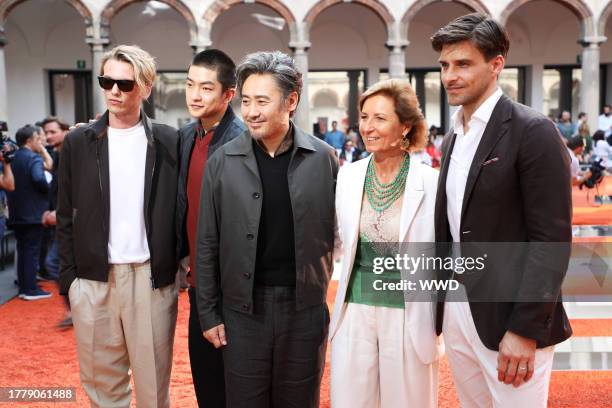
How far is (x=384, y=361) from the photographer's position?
2.57 m

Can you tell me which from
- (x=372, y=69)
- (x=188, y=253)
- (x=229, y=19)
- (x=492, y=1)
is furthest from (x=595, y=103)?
(x=188, y=253)

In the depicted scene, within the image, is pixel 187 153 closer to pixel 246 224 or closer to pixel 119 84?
pixel 119 84

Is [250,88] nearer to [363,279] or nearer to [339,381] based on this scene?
[363,279]

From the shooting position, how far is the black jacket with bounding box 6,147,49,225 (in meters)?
7.51

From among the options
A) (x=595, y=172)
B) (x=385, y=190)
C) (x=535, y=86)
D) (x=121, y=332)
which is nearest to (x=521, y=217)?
(x=385, y=190)

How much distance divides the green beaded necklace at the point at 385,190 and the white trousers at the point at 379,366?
430 mm

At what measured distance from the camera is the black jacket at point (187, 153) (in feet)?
10.4

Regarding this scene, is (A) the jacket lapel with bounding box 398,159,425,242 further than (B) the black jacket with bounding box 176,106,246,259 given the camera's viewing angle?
No

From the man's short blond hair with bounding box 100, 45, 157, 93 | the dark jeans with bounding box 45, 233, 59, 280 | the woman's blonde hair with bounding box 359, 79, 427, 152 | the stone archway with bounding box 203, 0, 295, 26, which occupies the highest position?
the stone archway with bounding box 203, 0, 295, 26

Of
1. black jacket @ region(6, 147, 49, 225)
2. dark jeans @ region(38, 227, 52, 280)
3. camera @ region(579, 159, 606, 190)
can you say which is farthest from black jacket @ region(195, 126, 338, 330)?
camera @ region(579, 159, 606, 190)

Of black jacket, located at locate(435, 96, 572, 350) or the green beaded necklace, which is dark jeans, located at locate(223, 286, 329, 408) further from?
black jacket, located at locate(435, 96, 572, 350)

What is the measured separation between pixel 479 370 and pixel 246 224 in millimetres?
1117

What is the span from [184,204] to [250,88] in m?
0.80

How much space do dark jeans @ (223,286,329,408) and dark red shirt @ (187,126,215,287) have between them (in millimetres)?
521
